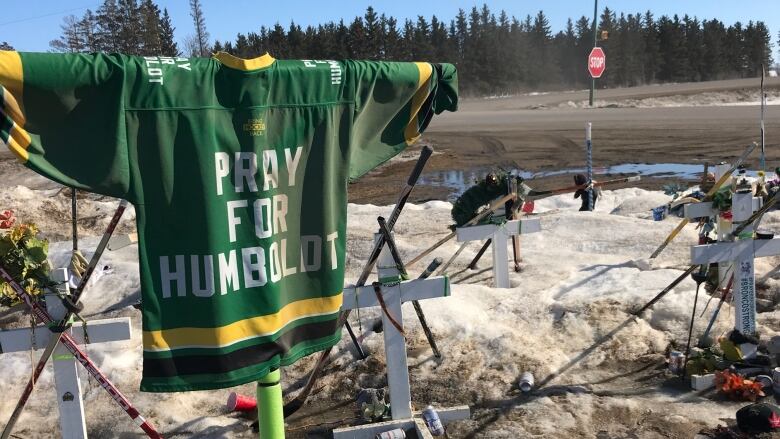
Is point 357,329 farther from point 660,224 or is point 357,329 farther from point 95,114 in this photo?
point 660,224

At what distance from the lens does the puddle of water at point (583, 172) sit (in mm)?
18766

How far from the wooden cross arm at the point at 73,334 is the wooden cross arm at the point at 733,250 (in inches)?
146

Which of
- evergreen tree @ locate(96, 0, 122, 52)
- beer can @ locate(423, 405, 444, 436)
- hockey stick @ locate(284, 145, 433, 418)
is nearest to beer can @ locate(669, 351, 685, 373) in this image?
beer can @ locate(423, 405, 444, 436)

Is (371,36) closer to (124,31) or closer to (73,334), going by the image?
(124,31)

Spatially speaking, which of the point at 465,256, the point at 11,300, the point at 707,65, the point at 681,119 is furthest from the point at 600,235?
the point at 707,65

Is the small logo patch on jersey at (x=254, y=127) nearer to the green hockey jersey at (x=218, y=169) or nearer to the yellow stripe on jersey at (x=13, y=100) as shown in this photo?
the green hockey jersey at (x=218, y=169)

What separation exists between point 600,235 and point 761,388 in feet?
15.2

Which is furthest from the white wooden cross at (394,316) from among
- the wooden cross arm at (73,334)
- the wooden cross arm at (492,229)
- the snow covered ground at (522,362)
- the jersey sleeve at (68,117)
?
the wooden cross arm at (492,229)

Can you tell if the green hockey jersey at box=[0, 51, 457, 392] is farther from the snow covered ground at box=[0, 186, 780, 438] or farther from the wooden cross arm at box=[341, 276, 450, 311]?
the snow covered ground at box=[0, 186, 780, 438]

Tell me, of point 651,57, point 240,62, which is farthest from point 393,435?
point 651,57

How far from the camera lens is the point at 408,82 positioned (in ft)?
12.3

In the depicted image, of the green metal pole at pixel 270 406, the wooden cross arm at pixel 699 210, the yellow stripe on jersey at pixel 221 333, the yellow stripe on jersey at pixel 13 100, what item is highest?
the yellow stripe on jersey at pixel 13 100

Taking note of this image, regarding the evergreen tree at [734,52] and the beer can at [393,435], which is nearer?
the beer can at [393,435]

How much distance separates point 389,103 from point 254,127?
2.67 feet
